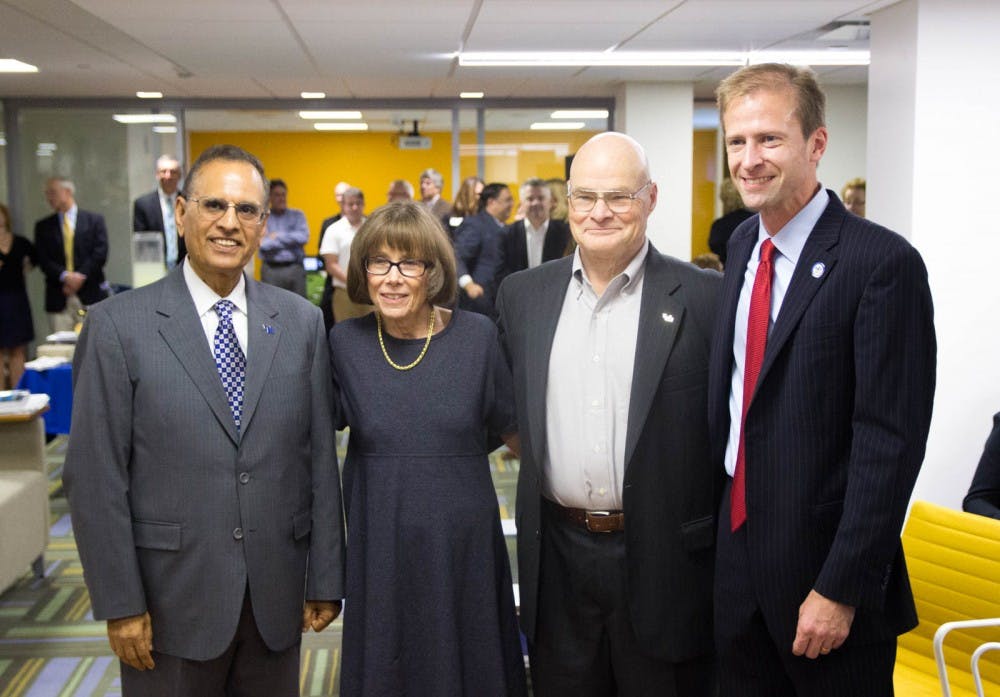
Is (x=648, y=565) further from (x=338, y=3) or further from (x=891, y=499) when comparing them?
(x=338, y=3)

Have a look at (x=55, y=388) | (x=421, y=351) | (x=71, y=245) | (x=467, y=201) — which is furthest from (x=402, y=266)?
(x=71, y=245)

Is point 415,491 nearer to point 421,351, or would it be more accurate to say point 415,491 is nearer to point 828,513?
point 421,351

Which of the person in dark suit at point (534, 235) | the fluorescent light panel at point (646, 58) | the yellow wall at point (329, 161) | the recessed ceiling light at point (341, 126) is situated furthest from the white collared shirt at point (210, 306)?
the yellow wall at point (329, 161)

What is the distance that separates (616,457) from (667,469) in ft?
0.37

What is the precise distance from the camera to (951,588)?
254 centimetres

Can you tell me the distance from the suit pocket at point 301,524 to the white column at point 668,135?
7745 millimetres

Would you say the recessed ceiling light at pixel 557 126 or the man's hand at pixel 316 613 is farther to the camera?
the recessed ceiling light at pixel 557 126

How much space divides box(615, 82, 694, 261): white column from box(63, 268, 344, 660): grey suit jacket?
7.82 m

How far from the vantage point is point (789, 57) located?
7.84 m

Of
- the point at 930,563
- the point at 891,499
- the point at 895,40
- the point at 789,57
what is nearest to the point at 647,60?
the point at 789,57

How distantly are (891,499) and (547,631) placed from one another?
0.86 m

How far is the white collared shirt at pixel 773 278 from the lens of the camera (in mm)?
1927

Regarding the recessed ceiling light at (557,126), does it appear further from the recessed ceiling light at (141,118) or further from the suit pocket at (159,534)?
the suit pocket at (159,534)

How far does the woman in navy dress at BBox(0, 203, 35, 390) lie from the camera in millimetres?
8086
